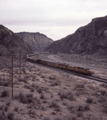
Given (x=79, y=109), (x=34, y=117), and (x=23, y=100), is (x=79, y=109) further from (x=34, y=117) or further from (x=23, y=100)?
(x=23, y=100)

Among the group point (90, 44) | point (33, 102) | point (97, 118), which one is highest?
point (90, 44)

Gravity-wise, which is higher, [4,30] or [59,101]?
[4,30]

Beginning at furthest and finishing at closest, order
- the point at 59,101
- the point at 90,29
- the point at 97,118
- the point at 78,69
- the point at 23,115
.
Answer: the point at 90,29 → the point at 78,69 → the point at 59,101 → the point at 97,118 → the point at 23,115

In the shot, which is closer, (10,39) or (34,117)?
(34,117)

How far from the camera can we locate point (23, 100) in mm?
11016

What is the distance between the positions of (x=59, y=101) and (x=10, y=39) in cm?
7543

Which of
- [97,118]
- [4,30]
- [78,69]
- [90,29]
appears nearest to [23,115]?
[97,118]

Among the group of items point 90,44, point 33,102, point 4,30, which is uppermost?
point 4,30

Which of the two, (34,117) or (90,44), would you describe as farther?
(90,44)

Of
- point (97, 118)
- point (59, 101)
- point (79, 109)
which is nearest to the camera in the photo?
point (97, 118)

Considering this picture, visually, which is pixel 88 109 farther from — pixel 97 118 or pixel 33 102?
pixel 33 102

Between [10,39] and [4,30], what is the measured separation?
6105 mm

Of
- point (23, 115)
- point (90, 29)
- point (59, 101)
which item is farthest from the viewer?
point (90, 29)

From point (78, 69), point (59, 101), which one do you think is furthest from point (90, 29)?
point (59, 101)
